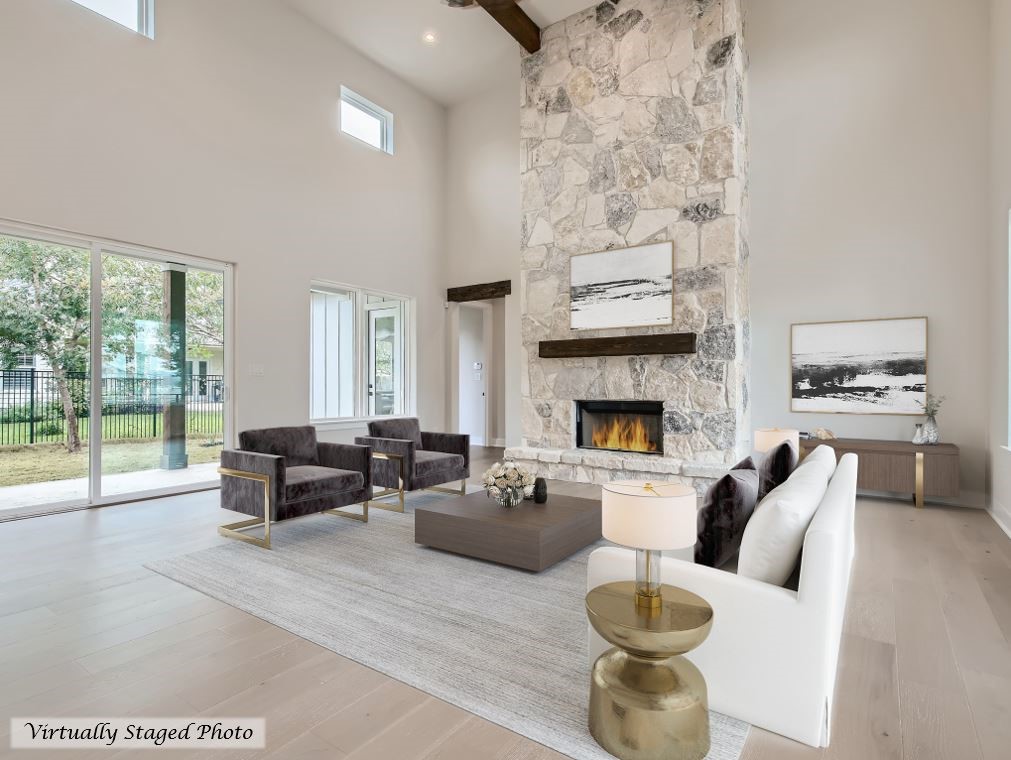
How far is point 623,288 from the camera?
5.98 meters

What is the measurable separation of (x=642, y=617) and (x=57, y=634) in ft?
8.34

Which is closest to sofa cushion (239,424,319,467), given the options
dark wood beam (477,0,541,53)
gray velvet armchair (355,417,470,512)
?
gray velvet armchair (355,417,470,512)

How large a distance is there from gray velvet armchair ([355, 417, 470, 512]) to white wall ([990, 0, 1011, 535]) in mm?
4456

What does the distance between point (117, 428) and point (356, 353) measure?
294 cm

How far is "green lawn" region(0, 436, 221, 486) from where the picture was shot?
4.28 metres

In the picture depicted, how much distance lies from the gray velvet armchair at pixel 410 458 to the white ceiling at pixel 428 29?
4.58 m

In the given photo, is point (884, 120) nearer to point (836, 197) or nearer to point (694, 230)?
point (836, 197)

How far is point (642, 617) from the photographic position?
1.54 m

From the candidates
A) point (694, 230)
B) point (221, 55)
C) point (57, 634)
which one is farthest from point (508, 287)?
point (57, 634)

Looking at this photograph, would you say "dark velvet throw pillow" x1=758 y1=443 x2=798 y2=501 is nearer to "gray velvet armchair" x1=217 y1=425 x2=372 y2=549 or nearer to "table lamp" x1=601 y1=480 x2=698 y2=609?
"table lamp" x1=601 y1=480 x2=698 y2=609

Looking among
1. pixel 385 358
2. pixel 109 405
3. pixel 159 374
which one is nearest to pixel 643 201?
pixel 385 358

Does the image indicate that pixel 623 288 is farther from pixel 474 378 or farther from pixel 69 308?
pixel 69 308

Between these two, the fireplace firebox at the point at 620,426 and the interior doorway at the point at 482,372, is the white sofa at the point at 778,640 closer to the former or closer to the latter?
the fireplace firebox at the point at 620,426

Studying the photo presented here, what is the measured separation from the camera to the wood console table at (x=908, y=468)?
4.68 meters
